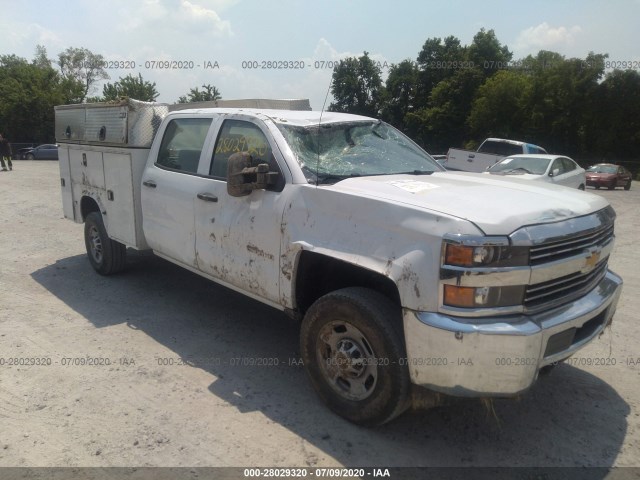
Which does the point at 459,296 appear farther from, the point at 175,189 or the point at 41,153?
the point at 41,153

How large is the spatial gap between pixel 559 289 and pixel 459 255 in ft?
2.51

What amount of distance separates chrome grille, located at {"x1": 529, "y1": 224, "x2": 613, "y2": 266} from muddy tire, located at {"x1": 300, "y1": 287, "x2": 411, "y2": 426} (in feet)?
2.74

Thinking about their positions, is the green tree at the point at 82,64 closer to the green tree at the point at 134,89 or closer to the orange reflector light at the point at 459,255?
the green tree at the point at 134,89

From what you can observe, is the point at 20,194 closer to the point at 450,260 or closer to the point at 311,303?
the point at 311,303

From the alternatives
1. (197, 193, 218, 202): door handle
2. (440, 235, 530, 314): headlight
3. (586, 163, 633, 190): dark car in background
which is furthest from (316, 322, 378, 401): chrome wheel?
(586, 163, 633, 190): dark car in background

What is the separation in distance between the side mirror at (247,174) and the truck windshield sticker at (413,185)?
2.90 ft

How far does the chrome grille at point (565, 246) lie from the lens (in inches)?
110

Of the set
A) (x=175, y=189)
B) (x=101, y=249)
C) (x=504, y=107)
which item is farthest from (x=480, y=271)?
(x=504, y=107)

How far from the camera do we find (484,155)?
1611 cm

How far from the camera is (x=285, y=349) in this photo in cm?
452

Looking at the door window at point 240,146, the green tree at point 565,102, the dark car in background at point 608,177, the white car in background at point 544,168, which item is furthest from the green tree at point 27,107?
the door window at point 240,146

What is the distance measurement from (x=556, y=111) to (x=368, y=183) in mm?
42563

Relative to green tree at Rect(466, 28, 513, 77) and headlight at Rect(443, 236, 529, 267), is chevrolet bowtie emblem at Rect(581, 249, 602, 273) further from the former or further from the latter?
green tree at Rect(466, 28, 513, 77)

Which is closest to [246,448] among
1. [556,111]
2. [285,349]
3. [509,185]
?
[285,349]
